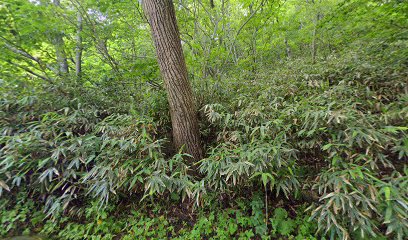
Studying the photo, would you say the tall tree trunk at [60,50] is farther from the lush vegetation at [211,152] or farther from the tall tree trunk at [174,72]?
the tall tree trunk at [174,72]

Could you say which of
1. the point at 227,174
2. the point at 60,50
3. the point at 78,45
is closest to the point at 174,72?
the point at 227,174

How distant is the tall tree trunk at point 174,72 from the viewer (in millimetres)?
1987

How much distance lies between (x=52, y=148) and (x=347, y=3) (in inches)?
181

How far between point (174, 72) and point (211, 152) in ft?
3.41

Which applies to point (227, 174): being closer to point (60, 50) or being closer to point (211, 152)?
point (211, 152)

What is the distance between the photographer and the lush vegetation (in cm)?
145

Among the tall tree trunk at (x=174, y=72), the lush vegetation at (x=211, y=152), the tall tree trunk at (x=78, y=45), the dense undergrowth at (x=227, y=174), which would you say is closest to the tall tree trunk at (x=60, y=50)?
the lush vegetation at (x=211, y=152)

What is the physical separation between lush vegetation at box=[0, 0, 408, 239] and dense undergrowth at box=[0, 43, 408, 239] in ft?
0.04

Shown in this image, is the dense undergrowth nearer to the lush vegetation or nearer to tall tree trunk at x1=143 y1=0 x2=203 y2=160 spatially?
the lush vegetation

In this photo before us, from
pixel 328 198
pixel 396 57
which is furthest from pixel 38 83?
pixel 396 57

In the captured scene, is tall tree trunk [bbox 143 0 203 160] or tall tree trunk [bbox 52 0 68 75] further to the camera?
tall tree trunk [bbox 52 0 68 75]

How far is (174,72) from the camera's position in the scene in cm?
206

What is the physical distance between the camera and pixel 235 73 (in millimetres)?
3916

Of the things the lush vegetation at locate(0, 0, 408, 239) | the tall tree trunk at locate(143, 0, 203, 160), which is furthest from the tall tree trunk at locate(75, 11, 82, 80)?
the tall tree trunk at locate(143, 0, 203, 160)
